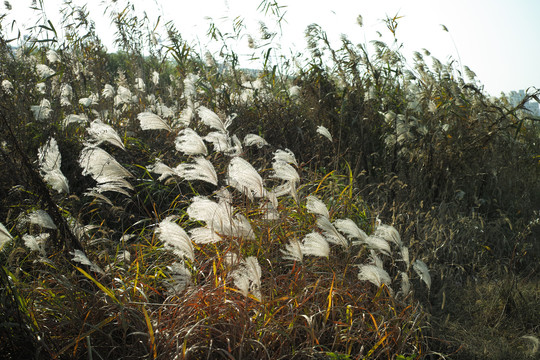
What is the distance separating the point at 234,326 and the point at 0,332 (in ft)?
3.23

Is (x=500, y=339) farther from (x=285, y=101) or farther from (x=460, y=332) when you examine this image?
(x=285, y=101)

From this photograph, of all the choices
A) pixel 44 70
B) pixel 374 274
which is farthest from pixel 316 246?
pixel 44 70

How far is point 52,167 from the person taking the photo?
264 cm

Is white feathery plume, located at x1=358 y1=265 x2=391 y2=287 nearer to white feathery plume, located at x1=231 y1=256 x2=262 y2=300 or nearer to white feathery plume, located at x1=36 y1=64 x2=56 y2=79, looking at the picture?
white feathery plume, located at x1=231 y1=256 x2=262 y2=300

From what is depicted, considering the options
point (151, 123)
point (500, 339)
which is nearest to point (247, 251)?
point (151, 123)

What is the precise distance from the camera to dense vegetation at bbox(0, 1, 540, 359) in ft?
7.64

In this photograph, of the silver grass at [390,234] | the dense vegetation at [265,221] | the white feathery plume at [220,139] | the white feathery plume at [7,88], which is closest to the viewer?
the dense vegetation at [265,221]

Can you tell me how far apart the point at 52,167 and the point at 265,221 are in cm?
127

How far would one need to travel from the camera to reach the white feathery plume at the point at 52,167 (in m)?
2.54

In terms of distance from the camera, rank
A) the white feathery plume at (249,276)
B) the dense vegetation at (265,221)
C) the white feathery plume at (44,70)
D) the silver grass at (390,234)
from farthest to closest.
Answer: the white feathery plume at (44,70)
the silver grass at (390,234)
the dense vegetation at (265,221)
the white feathery plume at (249,276)

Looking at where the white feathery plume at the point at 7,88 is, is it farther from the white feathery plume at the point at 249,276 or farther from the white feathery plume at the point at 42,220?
the white feathery plume at the point at 249,276

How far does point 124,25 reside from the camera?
5637 mm

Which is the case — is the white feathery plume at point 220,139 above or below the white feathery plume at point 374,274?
above

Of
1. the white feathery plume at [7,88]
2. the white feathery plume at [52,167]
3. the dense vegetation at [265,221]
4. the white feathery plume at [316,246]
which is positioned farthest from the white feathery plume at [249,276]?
the white feathery plume at [7,88]
